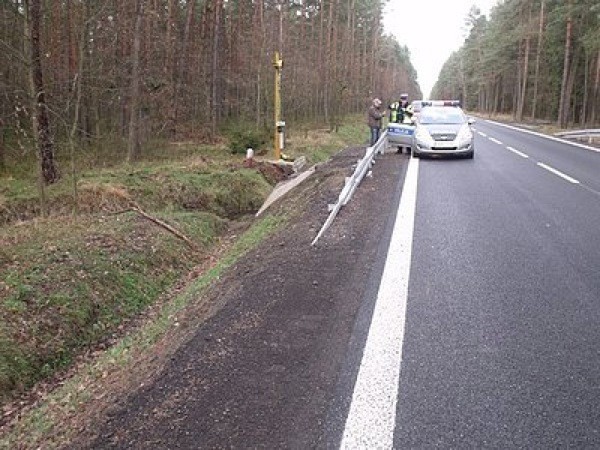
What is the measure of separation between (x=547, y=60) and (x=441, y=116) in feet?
125

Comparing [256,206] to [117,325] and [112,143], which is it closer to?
[117,325]

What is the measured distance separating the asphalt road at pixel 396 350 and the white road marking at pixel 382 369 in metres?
0.01

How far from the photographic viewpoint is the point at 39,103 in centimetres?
1121

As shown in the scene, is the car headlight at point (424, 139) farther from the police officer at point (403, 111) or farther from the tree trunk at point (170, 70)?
the tree trunk at point (170, 70)

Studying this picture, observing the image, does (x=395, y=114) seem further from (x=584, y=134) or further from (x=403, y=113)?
(x=584, y=134)

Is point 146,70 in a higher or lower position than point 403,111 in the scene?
higher

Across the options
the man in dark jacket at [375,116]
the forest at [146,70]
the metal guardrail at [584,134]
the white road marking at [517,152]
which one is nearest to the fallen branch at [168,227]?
the forest at [146,70]

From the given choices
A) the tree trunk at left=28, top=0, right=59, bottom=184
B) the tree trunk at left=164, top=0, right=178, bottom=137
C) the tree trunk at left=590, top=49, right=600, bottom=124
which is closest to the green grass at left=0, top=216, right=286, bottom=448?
the tree trunk at left=28, top=0, right=59, bottom=184

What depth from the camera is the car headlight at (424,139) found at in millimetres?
16203

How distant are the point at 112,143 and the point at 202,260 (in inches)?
551

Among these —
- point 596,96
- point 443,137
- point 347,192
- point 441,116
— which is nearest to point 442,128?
point 443,137

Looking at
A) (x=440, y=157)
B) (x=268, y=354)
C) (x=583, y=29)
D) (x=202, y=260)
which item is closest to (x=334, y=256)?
(x=268, y=354)

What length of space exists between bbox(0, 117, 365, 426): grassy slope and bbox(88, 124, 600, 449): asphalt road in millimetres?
2285

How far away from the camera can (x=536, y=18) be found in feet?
164
